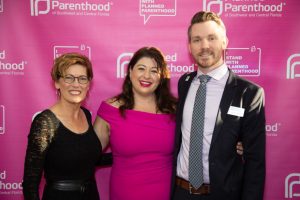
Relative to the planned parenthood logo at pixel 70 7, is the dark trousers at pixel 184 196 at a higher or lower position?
lower

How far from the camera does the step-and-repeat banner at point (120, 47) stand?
2564 mm

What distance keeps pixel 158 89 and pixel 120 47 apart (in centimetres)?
52

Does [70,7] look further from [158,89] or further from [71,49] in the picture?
[158,89]

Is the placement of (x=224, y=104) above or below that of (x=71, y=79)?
below

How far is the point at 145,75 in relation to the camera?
218 cm

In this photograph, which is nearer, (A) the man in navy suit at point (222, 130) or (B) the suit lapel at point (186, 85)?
(A) the man in navy suit at point (222, 130)

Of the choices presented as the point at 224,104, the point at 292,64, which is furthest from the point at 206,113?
the point at 292,64

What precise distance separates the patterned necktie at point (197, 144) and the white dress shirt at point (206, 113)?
0.03 m

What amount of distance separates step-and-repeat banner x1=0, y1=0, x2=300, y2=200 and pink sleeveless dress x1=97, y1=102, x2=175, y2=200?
0.54 m

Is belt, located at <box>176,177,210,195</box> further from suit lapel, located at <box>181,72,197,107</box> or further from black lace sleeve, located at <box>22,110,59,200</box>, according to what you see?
black lace sleeve, located at <box>22,110,59,200</box>

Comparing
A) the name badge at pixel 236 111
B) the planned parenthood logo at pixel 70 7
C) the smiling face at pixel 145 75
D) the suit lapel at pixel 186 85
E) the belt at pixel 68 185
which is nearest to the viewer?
the name badge at pixel 236 111

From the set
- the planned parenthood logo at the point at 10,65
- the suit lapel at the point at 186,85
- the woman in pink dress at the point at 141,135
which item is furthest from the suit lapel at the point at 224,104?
the planned parenthood logo at the point at 10,65

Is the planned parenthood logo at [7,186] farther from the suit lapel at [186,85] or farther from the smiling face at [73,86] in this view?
the suit lapel at [186,85]

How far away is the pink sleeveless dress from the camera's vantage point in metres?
2.14
